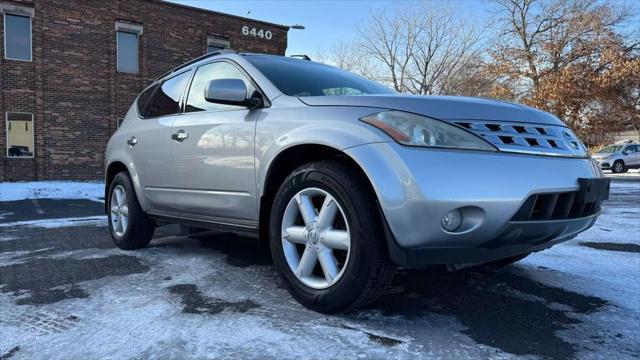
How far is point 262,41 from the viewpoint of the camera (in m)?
20.4

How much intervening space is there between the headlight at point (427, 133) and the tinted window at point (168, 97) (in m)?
2.28

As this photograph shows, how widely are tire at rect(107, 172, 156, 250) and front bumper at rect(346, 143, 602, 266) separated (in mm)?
2787

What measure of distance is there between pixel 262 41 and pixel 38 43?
819cm

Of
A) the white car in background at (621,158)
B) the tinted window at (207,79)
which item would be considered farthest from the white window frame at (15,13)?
the white car in background at (621,158)

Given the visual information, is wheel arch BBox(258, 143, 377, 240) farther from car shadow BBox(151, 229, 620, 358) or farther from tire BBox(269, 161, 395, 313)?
car shadow BBox(151, 229, 620, 358)

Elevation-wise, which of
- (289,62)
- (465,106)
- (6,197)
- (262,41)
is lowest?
(6,197)

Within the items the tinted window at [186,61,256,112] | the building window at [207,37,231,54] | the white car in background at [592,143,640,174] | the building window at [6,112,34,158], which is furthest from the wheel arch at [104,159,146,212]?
the white car in background at [592,143,640,174]

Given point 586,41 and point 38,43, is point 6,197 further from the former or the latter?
point 586,41

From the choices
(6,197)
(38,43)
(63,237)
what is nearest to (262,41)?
(38,43)

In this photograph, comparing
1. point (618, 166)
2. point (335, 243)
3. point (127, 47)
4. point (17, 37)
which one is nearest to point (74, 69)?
point (17, 37)

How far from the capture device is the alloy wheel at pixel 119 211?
4.65m

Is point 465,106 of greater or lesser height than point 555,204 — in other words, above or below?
above

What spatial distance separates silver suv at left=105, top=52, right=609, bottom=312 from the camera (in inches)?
93.3

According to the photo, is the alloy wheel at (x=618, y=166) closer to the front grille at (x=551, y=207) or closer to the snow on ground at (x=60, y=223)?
the snow on ground at (x=60, y=223)
